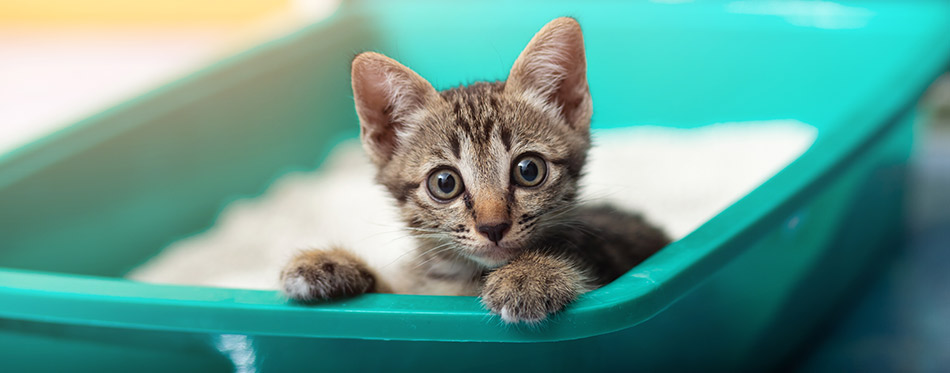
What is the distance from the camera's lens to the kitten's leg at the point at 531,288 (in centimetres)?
109

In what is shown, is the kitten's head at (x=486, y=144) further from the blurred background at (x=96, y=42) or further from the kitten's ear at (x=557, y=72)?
the blurred background at (x=96, y=42)

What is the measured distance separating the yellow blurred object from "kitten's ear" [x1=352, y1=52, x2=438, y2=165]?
376 cm

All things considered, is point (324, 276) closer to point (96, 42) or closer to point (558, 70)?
point (558, 70)

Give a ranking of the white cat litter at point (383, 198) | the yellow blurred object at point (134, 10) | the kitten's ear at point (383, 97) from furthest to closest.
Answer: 1. the yellow blurred object at point (134, 10)
2. the white cat litter at point (383, 198)
3. the kitten's ear at point (383, 97)

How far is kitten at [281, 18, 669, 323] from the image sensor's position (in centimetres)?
117

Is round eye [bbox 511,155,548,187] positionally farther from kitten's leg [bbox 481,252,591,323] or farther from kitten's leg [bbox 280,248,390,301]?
kitten's leg [bbox 280,248,390,301]

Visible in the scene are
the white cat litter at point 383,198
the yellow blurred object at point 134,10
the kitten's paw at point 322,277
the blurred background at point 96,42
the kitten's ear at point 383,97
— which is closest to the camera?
the kitten's paw at point 322,277

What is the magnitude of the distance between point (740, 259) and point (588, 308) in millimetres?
370

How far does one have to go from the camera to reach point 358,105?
1353 mm

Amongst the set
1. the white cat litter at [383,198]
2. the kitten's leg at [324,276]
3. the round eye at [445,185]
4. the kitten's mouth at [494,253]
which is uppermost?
the round eye at [445,185]

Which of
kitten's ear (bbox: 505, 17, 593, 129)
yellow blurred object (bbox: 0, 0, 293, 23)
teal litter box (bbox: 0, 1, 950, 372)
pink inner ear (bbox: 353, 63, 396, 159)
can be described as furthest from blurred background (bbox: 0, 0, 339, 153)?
kitten's ear (bbox: 505, 17, 593, 129)

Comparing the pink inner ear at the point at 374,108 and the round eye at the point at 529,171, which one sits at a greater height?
the pink inner ear at the point at 374,108

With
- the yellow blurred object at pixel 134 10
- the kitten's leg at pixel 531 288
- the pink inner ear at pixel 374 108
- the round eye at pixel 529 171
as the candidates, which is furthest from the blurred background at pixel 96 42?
the kitten's leg at pixel 531 288

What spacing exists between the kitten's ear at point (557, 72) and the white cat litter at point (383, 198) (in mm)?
661
